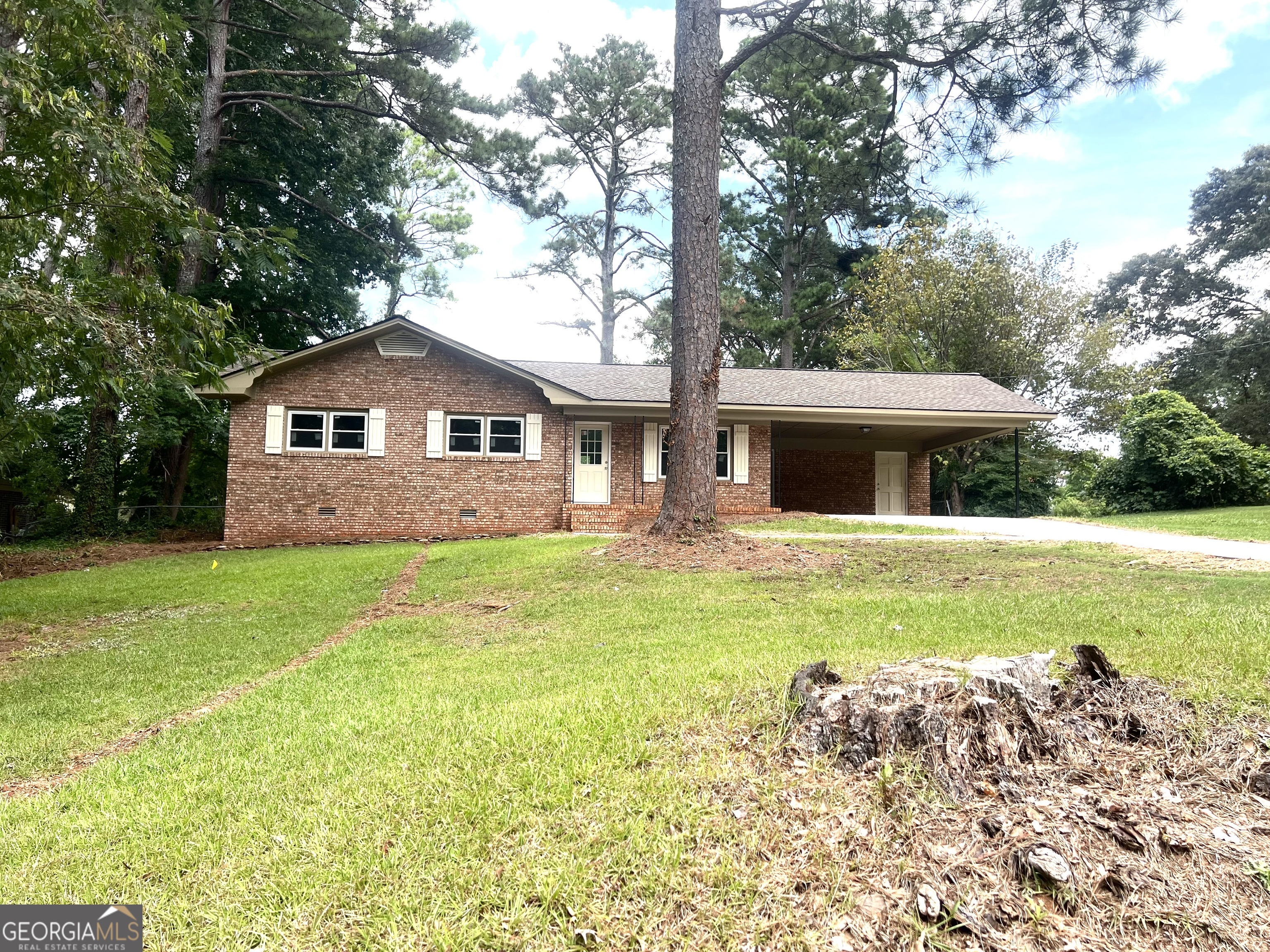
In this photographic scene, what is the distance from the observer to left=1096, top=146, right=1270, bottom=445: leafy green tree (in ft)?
90.8

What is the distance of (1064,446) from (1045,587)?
21543 mm

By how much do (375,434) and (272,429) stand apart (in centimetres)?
216

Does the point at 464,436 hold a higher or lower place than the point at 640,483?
higher

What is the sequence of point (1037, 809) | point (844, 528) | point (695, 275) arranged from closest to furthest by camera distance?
point (1037, 809)
point (695, 275)
point (844, 528)

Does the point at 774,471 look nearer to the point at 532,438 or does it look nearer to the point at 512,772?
the point at 532,438

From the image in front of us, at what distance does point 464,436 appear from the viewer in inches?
615

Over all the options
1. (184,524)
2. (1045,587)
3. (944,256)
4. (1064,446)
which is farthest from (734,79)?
(1045,587)

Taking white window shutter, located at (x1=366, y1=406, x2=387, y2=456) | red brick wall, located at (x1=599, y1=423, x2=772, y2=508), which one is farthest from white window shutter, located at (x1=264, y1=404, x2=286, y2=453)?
red brick wall, located at (x1=599, y1=423, x2=772, y2=508)

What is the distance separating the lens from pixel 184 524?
705 inches

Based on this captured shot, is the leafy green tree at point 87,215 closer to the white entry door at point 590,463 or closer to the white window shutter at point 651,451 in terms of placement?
the white entry door at point 590,463

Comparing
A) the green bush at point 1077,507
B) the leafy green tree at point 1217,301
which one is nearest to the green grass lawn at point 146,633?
the green bush at point 1077,507

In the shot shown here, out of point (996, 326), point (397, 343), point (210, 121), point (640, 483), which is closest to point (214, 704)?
point (397, 343)

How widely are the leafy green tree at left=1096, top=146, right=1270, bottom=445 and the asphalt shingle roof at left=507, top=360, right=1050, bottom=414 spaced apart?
14876mm

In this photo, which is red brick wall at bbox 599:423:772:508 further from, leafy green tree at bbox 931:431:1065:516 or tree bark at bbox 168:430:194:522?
tree bark at bbox 168:430:194:522
